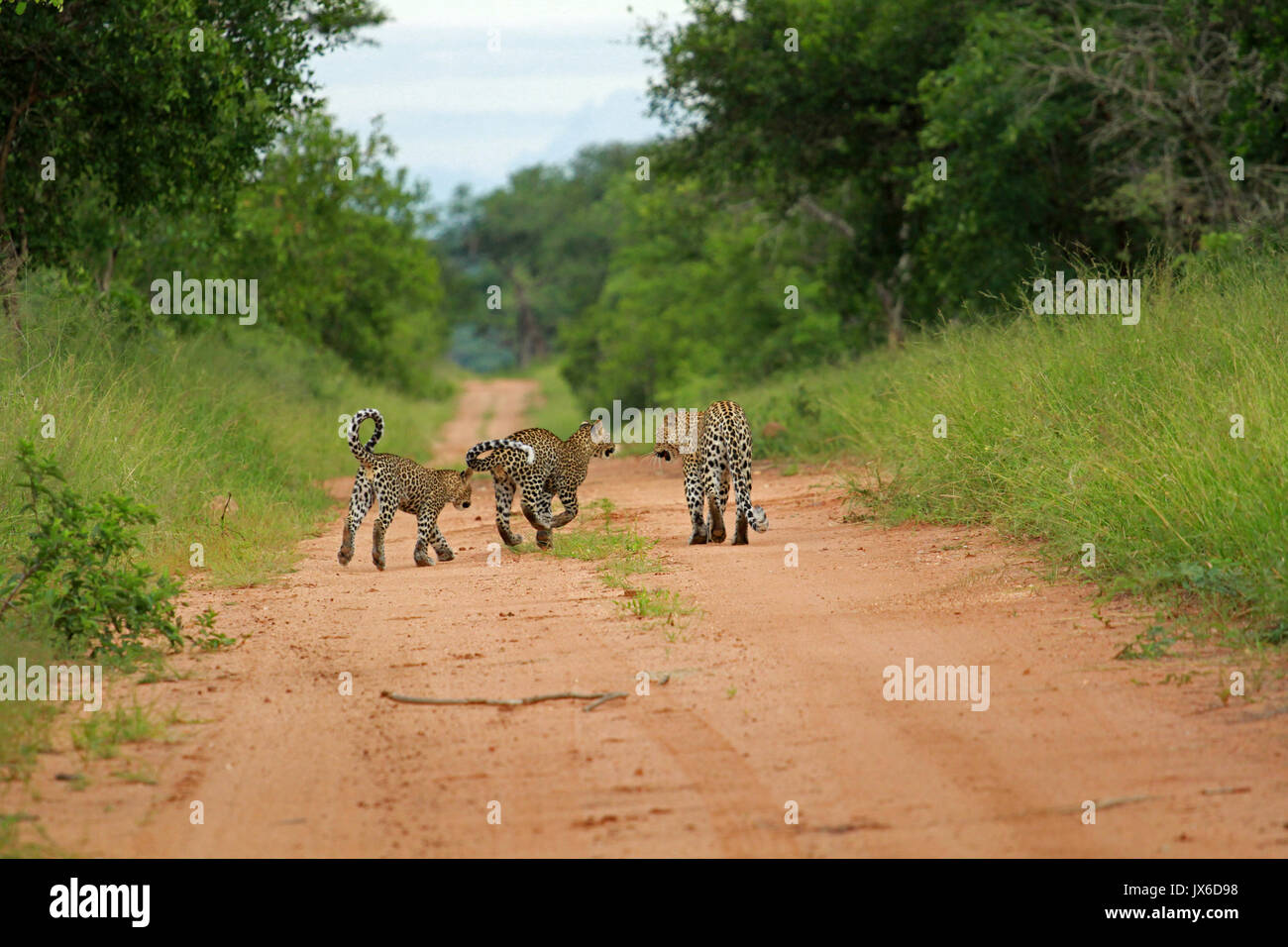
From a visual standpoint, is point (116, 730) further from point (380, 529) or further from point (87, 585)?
point (380, 529)

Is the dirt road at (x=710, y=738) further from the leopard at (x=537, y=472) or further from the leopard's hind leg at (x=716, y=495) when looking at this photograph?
the leopard at (x=537, y=472)

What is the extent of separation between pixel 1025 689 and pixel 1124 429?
3337mm

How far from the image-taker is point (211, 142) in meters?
15.2

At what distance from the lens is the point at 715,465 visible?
11.0 metres

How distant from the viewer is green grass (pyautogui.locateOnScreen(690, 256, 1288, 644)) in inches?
279

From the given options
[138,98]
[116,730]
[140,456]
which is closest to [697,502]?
[140,456]

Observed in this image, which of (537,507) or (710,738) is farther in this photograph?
(537,507)

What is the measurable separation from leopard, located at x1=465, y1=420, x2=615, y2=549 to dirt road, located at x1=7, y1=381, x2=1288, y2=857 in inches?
96.3

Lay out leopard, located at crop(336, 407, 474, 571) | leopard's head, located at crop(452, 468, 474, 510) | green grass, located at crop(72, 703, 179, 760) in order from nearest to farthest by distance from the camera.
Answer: green grass, located at crop(72, 703, 179, 760) < leopard, located at crop(336, 407, 474, 571) < leopard's head, located at crop(452, 468, 474, 510)

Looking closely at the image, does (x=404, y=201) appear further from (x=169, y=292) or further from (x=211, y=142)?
(x=211, y=142)

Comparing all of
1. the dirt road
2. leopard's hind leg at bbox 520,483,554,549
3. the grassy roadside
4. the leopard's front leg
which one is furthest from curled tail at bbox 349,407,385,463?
the dirt road

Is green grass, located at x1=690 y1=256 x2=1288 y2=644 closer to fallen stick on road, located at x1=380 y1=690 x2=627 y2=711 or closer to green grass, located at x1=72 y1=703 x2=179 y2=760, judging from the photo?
fallen stick on road, located at x1=380 y1=690 x2=627 y2=711

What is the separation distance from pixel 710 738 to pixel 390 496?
600 centimetres

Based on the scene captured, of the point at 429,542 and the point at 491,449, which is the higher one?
the point at 491,449
